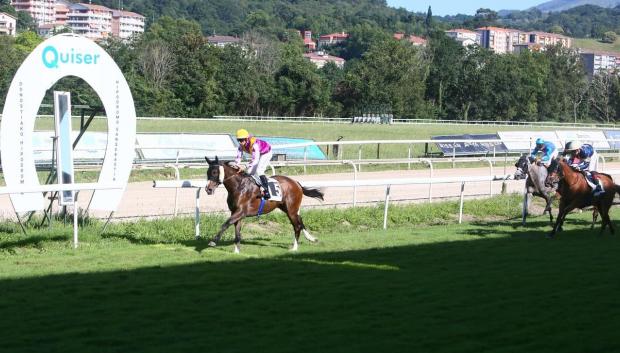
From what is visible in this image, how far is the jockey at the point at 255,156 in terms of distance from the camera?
34.0ft

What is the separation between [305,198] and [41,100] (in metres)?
5.61

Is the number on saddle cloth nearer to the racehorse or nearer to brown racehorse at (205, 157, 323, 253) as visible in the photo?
brown racehorse at (205, 157, 323, 253)

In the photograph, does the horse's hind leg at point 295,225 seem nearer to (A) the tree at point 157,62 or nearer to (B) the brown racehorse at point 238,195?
(B) the brown racehorse at point 238,195

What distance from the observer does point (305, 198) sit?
15.4m

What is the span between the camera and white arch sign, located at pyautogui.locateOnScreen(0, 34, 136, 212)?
10570 mm

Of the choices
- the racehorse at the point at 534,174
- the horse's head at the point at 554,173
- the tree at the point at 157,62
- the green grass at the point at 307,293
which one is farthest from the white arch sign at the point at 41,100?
the tree at the point at 157,62

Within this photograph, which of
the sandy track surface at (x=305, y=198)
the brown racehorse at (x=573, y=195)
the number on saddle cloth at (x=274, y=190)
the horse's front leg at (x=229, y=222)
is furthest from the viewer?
the sandy track surface at (x=305, y=198)

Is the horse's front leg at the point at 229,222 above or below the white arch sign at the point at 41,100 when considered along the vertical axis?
below

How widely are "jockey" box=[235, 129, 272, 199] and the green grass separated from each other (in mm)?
712

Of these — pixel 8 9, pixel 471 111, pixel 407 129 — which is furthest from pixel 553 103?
pixel 8 9

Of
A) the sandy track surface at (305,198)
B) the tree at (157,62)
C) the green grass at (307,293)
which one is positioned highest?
the tree at (157,62)

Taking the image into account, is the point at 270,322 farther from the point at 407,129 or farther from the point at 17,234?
the point at 407,129

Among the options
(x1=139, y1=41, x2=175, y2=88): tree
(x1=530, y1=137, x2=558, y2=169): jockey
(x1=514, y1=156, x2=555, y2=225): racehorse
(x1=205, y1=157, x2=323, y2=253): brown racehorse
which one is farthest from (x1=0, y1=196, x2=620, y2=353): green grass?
(x1=139, y1=41, x2=175, y2=88): tree

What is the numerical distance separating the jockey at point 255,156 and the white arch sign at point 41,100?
1647 millimetres
